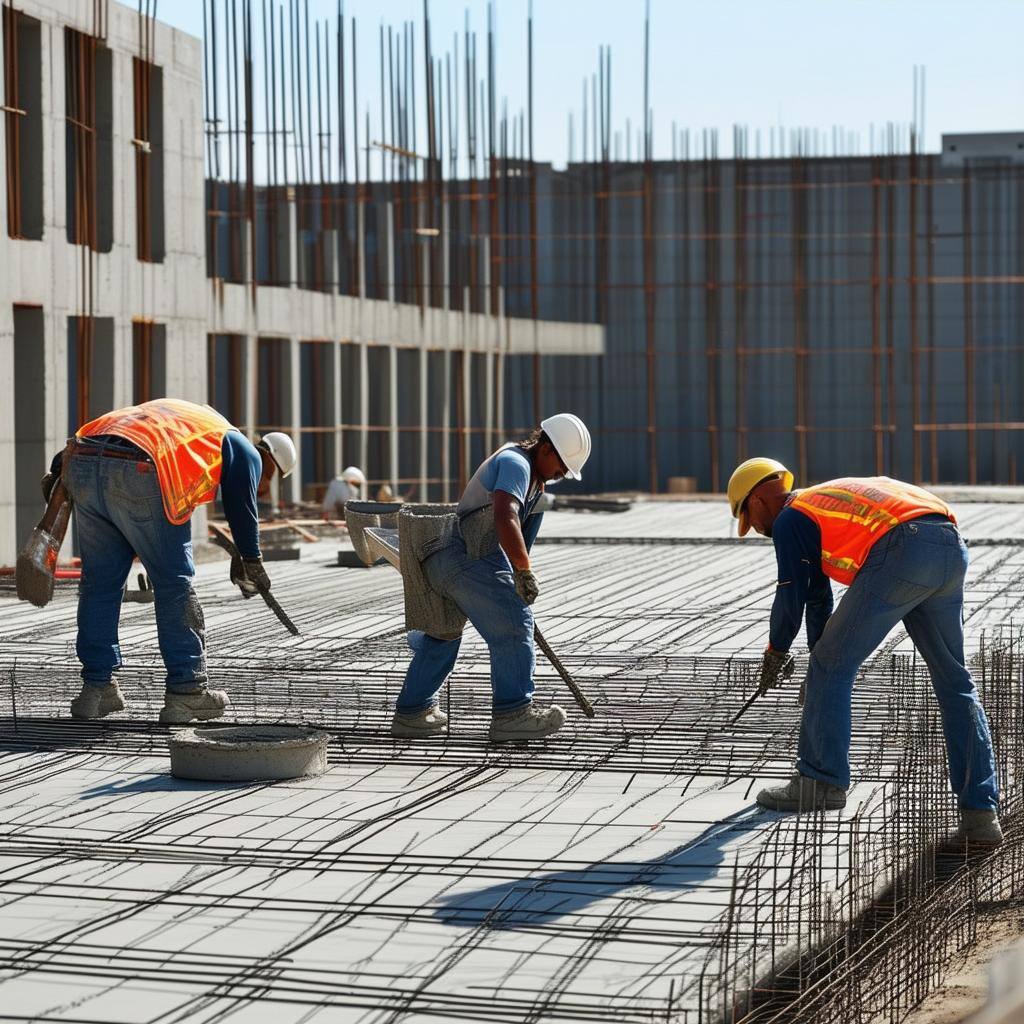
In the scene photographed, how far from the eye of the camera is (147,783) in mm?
6012

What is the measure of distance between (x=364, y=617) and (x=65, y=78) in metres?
6.55

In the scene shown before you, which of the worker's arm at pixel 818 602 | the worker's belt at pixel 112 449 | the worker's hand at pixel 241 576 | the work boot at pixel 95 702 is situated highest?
the worker's belt at pixel 112 449

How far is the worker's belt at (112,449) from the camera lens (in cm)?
691

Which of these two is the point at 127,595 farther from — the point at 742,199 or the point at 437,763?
the point at 742,199

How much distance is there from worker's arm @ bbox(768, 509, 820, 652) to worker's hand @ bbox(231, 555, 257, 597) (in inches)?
105

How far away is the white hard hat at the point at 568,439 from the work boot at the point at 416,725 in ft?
3.64

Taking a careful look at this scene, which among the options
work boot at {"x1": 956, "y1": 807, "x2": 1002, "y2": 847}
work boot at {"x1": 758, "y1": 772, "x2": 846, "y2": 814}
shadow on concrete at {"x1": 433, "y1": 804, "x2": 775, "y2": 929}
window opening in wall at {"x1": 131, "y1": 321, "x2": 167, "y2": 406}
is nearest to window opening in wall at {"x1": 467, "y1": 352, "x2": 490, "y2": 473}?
window opening in wall at {"x1": 131, "y1": 321, "x2": 167, "y2": 406}

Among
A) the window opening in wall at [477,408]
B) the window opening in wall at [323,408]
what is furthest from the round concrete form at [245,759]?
the window opening in wall at [477,408]

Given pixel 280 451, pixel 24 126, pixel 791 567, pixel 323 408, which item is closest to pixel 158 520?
pixel 280 451

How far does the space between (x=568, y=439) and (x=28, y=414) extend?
9.14 meters

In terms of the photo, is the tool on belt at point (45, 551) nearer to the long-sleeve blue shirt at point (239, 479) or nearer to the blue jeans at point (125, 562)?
the blue jeans at point (125, 562)

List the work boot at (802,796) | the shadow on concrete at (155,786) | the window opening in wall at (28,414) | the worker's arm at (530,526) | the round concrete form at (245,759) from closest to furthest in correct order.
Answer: the work boot at (802,796)
the shadow on concrete at (155,786)
the round concrete form at (245,759)
the worker's arm at (530,526)
the window opening in wall at (28,414)

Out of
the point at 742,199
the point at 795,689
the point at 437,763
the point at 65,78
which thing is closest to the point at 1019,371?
the point at 742,199

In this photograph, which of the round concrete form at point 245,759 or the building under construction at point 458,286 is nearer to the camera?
the round concrete form at point 245,759
